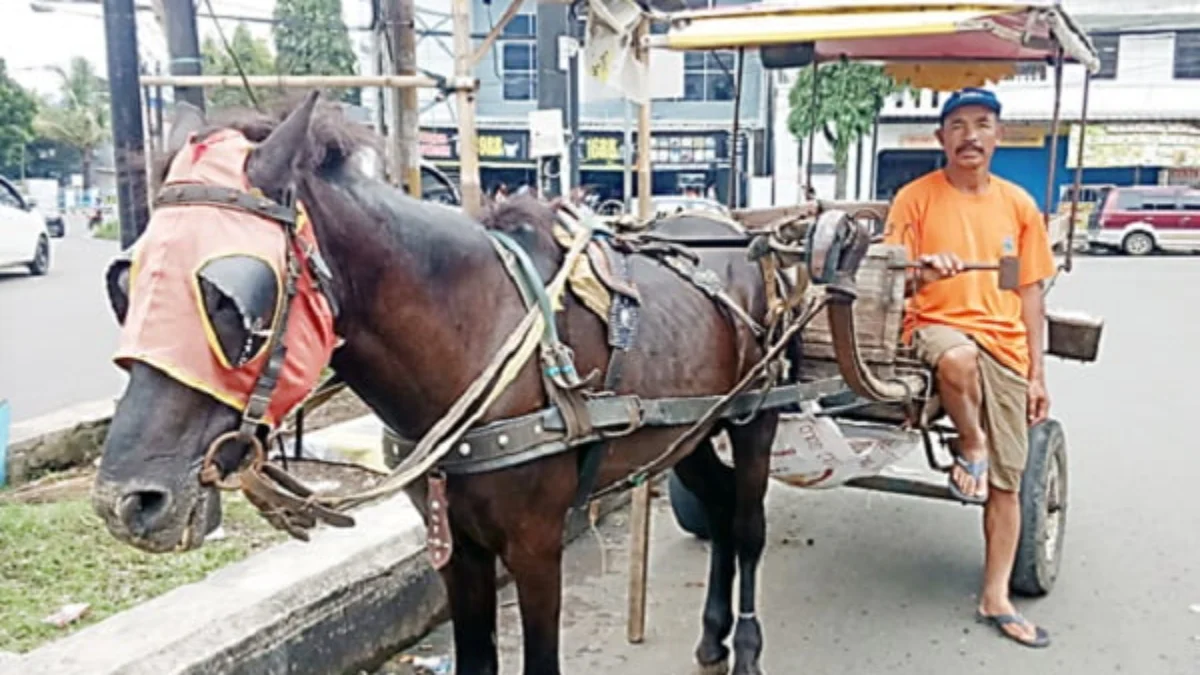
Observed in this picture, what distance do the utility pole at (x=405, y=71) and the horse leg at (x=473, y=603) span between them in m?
3.38

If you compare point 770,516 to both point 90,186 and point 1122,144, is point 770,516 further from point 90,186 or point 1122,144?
point 90,186

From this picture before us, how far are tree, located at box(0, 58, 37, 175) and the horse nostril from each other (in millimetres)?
44789

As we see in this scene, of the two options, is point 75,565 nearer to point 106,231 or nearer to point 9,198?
point 9,198

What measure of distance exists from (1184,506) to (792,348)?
3.15m

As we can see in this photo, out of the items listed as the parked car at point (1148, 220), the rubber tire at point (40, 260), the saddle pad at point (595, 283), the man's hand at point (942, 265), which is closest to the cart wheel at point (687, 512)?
the man's hand at point (942, 265)

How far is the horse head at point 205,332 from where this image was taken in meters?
1.72

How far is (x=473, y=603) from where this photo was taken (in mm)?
2799

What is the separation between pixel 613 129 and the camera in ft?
93.8

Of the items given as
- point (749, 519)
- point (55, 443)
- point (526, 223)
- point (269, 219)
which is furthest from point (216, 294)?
point (55, 443)

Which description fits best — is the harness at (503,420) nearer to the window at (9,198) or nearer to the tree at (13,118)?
the window at (9,198)

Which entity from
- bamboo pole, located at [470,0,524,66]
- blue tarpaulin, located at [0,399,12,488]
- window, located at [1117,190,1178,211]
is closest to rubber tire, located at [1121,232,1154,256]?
window, located at [1117,190,1178,211]

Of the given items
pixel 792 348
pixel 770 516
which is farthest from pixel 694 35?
pixel 770 516

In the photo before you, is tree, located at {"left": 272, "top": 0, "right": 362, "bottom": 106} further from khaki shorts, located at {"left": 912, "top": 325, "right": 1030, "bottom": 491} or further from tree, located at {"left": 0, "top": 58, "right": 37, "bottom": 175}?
khaki shorts, located at {"left": 912, "top": 325, "right": 1030, "bottom": 491}

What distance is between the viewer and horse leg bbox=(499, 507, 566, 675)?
8.21 feet
